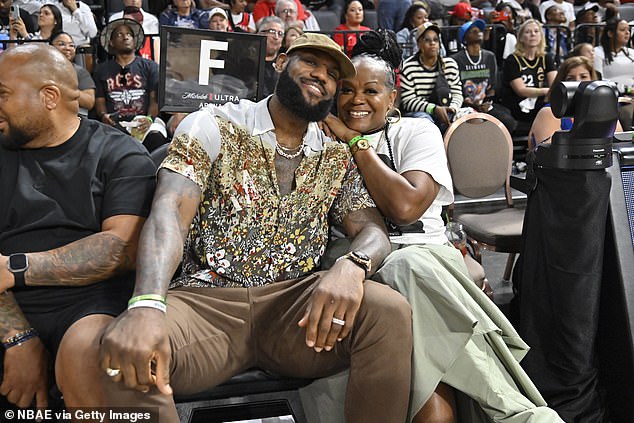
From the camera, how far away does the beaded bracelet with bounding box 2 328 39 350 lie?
75.1 inches

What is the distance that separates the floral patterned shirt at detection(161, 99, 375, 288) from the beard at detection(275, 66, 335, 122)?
8cm

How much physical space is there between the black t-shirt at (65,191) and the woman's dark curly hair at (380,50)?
1.02 m

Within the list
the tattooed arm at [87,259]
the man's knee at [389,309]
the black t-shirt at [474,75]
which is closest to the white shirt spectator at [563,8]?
the black t-shirt at [474,75]

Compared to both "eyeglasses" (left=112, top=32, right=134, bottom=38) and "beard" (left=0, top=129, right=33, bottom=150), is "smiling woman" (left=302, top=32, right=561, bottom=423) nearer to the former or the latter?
"beard" (left=0, top=129, right=33, bottom=150)

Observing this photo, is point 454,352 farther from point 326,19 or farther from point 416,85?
point 326,19

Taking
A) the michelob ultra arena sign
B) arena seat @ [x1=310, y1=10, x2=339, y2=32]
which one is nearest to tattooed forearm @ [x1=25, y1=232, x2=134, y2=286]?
the michelob ultra arena sign

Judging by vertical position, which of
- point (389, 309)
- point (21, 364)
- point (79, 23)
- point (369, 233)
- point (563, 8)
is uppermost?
point (563, 8)

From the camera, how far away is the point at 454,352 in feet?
6.58

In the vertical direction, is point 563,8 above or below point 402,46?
above

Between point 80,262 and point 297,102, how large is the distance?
2.69 ft

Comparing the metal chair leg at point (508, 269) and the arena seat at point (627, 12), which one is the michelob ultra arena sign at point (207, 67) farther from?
the arena seat at point (627, 12)

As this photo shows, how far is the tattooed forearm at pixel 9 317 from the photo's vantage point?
75.9 inches

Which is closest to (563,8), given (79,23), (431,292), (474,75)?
(474,75)

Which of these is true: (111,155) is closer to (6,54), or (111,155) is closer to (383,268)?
(6,54)
